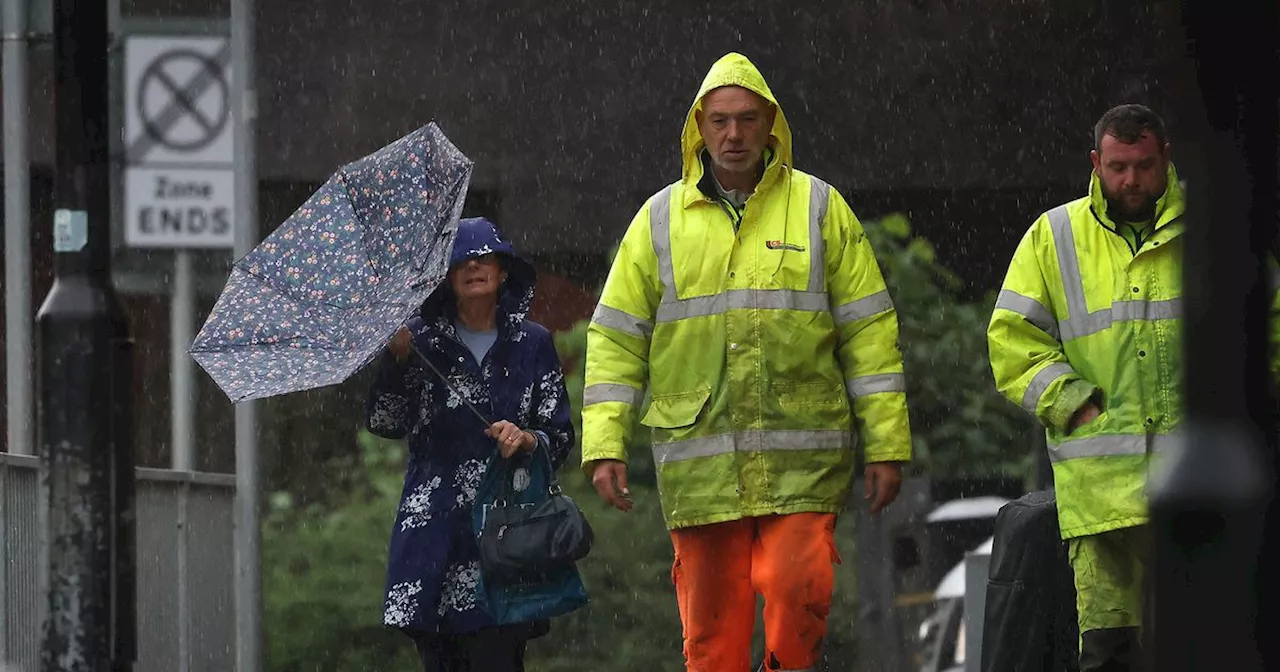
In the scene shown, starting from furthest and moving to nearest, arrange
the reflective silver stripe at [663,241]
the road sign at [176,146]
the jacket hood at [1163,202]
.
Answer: the road sign at [176,146] < the reflective silver stripe at [663,241] < the jacket hood at [1163,202]

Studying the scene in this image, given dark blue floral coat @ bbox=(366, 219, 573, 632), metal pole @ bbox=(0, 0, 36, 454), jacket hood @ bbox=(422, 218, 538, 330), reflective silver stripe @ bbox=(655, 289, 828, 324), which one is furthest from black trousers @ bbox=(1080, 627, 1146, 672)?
metal pole @ bbox=(0, 0, 36, 454)

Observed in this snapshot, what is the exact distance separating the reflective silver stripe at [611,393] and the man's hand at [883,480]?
728 millimetres

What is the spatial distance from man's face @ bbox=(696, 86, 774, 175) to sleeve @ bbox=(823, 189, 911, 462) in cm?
30

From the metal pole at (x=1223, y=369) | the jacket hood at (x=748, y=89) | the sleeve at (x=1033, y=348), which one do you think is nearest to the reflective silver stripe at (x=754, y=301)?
the jacket hood at (x=748, y=89)

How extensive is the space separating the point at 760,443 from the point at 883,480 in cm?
37

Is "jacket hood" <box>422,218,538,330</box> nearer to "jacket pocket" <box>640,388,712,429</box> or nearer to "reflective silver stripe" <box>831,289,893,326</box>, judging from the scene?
"jacket pocket" <box>640,388,712,429</box>

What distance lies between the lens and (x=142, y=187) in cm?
1026

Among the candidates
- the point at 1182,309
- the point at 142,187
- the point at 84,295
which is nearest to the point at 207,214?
the point at 142,187

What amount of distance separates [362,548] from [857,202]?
3732mm

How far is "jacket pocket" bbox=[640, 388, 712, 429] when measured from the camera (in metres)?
7.16

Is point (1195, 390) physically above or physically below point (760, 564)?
above

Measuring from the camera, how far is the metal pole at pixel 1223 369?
404 centimetres

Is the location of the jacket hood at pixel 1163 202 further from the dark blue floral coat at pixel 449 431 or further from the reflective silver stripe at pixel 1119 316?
the dark blue floral coat at pixel 449 431

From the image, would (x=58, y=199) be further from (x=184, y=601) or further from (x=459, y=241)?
(x=184, y=601)
